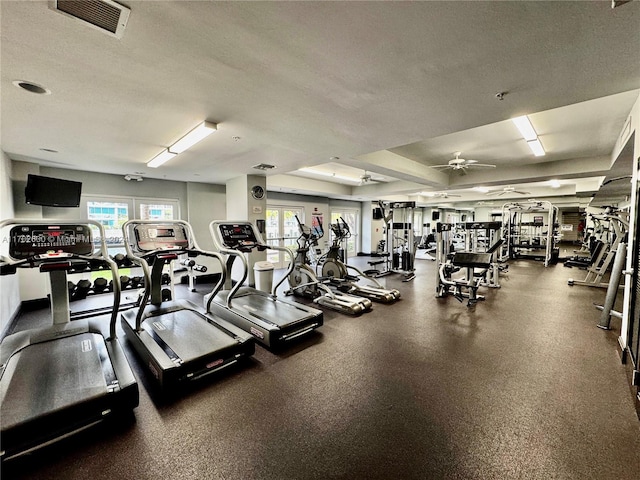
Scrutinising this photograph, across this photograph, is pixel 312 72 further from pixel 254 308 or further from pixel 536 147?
pixel 536 147

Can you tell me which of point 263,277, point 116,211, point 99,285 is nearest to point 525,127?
point 263,277

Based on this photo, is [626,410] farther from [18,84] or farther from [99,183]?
[99,183]

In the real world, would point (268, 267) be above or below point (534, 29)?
below

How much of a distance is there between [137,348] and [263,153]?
3.12m

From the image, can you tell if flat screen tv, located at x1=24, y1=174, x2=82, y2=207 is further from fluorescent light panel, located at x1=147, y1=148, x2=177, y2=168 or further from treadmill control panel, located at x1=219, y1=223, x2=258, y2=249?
treadmill control panel, located at x1=219, y1=223, x2=258, y2=249

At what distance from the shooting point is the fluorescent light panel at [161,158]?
4.12 m

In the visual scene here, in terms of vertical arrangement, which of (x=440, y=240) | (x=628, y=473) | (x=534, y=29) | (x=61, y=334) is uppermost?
(x=534, y=29)

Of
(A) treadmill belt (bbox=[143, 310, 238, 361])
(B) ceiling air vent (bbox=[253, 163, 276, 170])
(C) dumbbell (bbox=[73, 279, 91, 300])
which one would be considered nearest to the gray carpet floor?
(A) treadmill belt (bbox=[143, 310, 238, 361])

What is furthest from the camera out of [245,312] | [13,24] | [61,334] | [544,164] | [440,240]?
[440,240]

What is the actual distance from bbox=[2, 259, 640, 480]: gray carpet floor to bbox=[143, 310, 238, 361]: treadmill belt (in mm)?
301

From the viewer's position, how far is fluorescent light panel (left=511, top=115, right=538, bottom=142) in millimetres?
3518

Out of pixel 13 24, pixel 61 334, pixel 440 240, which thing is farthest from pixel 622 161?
pixel 61 334

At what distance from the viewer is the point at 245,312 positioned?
370cm

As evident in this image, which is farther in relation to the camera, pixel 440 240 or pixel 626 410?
pixel 440 240
